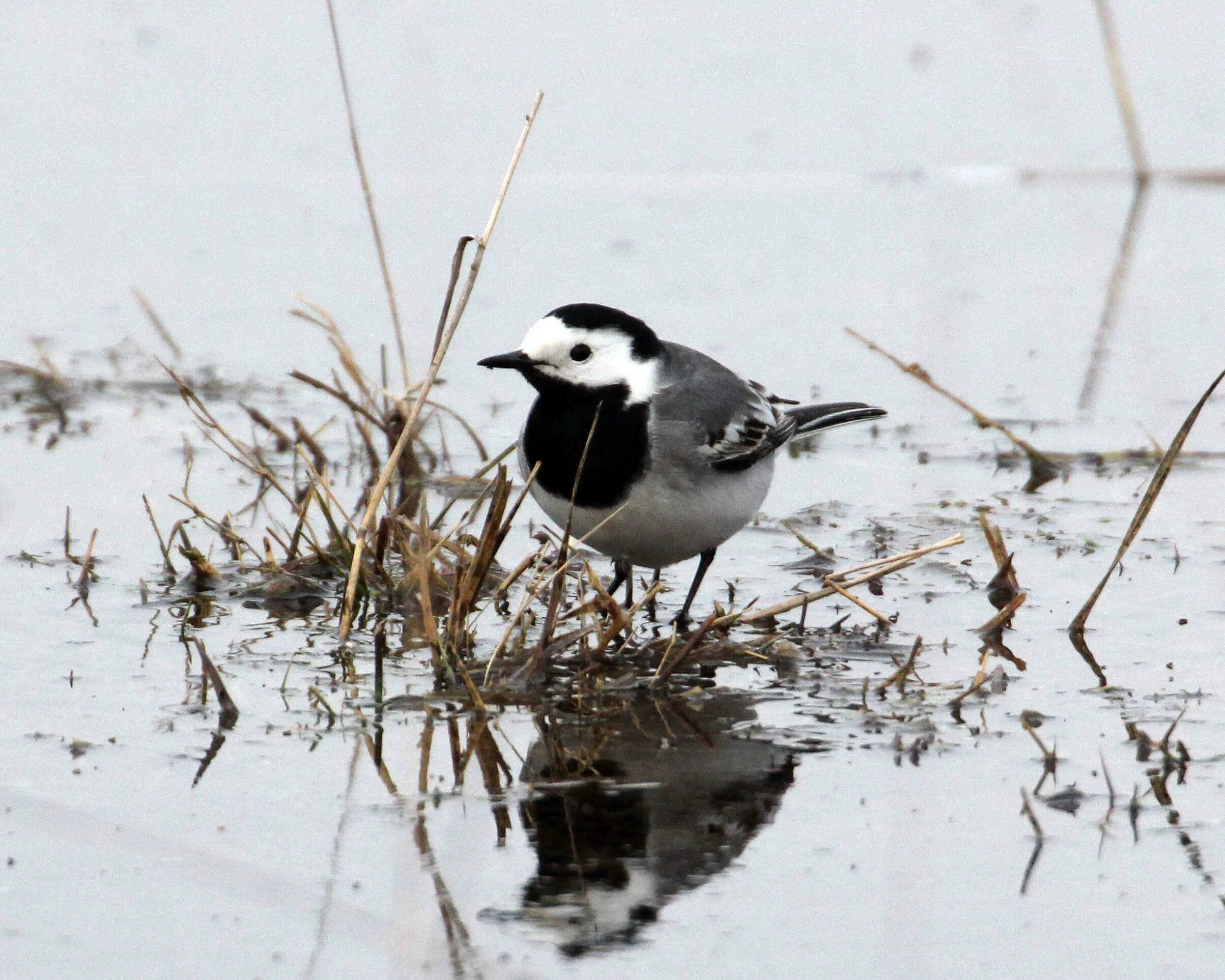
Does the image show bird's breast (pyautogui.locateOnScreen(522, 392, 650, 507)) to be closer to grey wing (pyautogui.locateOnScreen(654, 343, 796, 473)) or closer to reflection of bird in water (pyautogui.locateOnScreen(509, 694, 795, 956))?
grey wing (pyautogui.locateOnScreen(654, 343, 796, 473))

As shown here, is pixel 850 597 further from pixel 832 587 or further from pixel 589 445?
pixel 589 445

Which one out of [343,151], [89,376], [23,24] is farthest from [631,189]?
[23,24]

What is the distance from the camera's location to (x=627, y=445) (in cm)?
611

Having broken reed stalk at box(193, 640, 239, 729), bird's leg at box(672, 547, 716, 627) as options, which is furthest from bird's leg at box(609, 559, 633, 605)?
broken reed stalk at box(193, 640, 239, 729)

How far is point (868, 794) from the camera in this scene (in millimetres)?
4738

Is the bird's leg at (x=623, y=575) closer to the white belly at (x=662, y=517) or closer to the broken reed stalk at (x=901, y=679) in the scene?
the white belly at (x=662, y=517)

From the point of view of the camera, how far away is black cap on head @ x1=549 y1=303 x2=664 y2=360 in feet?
20.4

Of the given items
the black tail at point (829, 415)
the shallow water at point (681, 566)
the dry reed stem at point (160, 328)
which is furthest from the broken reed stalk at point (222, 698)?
the dry reed stem at point (160, 328)

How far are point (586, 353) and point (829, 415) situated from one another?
1652mm

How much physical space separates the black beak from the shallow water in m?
0.25

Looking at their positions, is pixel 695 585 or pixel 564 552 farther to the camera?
pixel 695 585

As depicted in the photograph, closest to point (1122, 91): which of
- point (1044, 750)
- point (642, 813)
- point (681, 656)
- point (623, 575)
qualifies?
point (623, 575)

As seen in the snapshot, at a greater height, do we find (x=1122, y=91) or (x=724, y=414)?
(x=1122, y=91)

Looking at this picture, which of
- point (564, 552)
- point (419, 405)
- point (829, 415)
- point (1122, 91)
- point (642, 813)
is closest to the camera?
point (642, 813)
